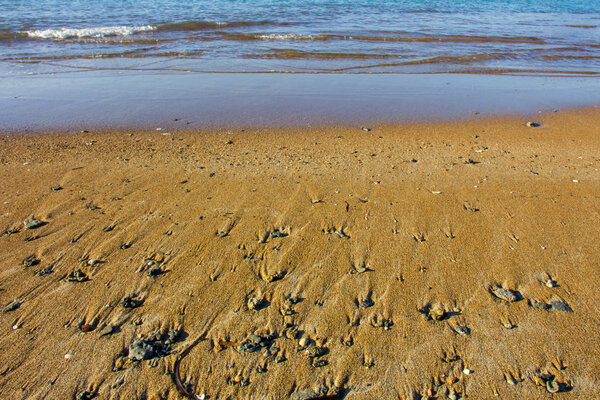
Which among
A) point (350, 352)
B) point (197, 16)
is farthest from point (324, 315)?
point (197, 16)

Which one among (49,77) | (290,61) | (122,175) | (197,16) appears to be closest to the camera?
(122,175)

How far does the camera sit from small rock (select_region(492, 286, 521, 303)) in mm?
2795

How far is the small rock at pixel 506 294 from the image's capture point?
2.79m

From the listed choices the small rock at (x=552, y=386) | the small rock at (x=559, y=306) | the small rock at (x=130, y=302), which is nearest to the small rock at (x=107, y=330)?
the small rock at (x=130, y=302)

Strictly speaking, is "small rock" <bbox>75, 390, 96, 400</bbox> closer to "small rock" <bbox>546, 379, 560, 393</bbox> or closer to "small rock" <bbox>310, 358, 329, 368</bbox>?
"small rock" <bbox>310, 358, 329, 368</bbox>

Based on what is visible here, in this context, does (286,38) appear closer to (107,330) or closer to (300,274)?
(300,274)

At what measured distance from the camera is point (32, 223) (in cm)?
359

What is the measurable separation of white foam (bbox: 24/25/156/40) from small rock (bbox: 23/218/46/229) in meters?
14.4

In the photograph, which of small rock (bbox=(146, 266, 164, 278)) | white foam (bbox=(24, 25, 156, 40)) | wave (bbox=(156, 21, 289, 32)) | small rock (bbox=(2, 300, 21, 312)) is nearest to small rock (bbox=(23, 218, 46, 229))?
small rock (bbox=(2, 300, 21, 312))

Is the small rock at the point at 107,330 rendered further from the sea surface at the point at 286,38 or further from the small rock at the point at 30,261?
the sea surface at the point at 286,38

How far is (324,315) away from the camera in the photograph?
2666mm

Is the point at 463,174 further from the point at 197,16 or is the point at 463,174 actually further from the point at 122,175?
the point at 197,16

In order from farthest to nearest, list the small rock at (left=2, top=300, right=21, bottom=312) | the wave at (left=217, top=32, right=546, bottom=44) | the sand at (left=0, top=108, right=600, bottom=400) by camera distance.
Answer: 1. the wave at (left=217, top=32, right=546, bottom=44)
2. the small rock at (left=2, top=300, right=21, bottom=312)
3. the sand at (left=0, top=108, right=600, bottom=400)

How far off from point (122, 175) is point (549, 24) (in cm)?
2394
